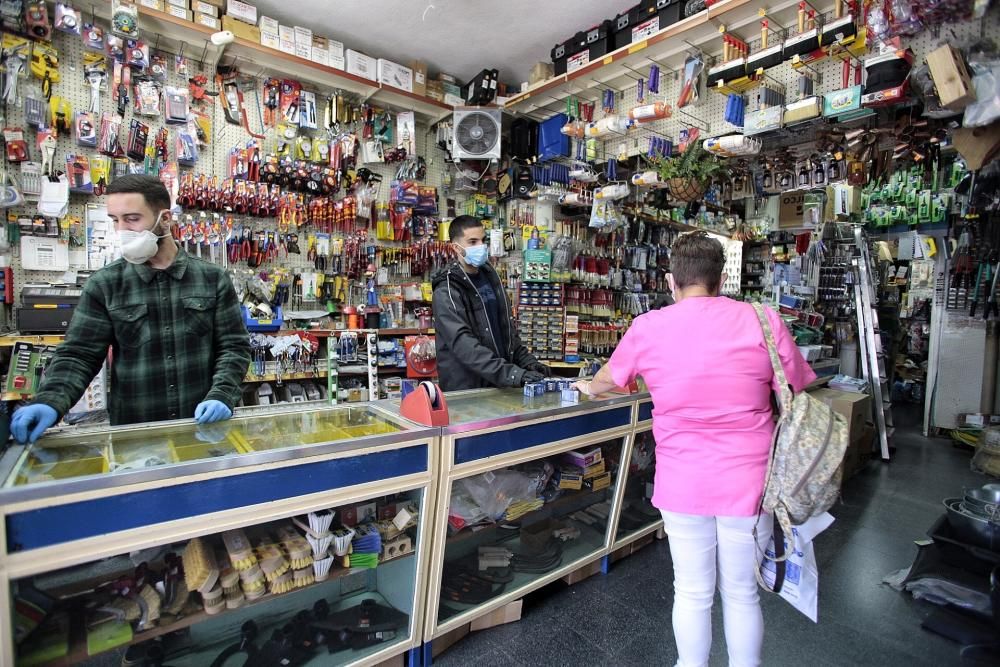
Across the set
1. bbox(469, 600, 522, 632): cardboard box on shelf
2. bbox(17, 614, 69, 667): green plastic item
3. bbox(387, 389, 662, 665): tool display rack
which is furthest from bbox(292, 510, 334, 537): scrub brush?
bbox(469, 600, 522, 632): cardboard box on shelf

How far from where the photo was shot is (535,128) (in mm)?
5176

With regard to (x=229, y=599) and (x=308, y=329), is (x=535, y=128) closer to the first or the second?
(x=308, y=329)

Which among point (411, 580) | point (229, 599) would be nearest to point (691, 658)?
point (411, 580)

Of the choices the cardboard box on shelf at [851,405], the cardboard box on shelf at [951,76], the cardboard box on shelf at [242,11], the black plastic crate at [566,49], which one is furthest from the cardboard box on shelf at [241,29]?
the cardboard box on shelf at [851,405]

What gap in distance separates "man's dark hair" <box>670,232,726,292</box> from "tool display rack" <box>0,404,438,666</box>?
3.46 feet

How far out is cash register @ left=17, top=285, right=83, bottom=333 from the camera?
310 cm

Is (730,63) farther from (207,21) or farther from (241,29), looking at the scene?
(207,21)

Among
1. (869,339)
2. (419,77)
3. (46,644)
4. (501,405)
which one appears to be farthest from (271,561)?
(869,339)

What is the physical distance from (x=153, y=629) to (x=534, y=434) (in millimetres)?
1416

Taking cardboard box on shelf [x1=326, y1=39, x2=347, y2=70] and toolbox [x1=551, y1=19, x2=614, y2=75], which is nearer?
toolbox [x1=551, y1=19, x2=614, y2=75]

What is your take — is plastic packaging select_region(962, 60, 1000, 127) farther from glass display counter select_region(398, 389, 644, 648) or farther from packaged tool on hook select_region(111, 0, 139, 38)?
packaged tool on hook select_region(111, 0, 139, 38)

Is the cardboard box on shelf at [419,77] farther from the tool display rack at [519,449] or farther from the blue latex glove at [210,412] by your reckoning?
the blue latex glove at [210,412]

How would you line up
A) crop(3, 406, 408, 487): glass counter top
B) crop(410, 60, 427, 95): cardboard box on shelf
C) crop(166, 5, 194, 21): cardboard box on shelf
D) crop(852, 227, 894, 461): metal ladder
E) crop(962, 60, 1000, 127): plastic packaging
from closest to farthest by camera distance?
crop(3, 406, 408, 487): glass counter top
crop(962, 60, 1000, 127): plastic packaging
crop(166, 5, 194, 21): cardboard box on shelf
crop(410, 60, 427, 95): cardboard box on shelf
crop(852, 227, 894, 461): metal ladder

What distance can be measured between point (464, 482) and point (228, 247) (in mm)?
2998
